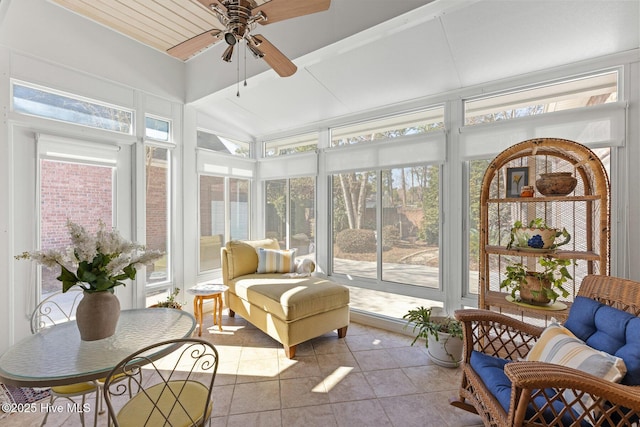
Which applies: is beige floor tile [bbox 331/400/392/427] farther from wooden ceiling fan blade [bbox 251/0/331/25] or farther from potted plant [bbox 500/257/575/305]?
wooden ceiling fan blade [bbox 251/0/331/25]

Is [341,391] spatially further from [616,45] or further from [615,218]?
[616,45]

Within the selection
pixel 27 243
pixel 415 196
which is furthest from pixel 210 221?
pixel 415 196

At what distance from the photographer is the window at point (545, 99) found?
2408 millimetres

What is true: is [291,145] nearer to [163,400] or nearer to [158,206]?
[158,206]

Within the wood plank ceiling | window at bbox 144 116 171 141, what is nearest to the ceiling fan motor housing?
the wood plank ceiling

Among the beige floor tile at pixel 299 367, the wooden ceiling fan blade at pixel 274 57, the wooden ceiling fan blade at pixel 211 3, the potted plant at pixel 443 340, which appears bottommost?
the beige floor tile at pixel 299 367

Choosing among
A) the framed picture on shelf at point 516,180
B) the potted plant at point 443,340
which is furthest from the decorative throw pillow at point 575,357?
the framed picture on shelf at point 516,180

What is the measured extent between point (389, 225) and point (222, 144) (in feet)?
8.93

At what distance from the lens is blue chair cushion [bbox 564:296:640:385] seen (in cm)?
129

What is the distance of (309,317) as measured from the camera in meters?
2.87

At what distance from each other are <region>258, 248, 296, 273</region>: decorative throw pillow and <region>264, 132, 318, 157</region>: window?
1537 mm

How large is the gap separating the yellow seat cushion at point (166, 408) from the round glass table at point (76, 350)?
0.76ft

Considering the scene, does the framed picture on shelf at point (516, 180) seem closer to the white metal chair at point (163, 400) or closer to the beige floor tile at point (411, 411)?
the beige floor tile at point (411, 411)

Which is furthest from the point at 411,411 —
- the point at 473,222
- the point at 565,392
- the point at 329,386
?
the point at 473,222
